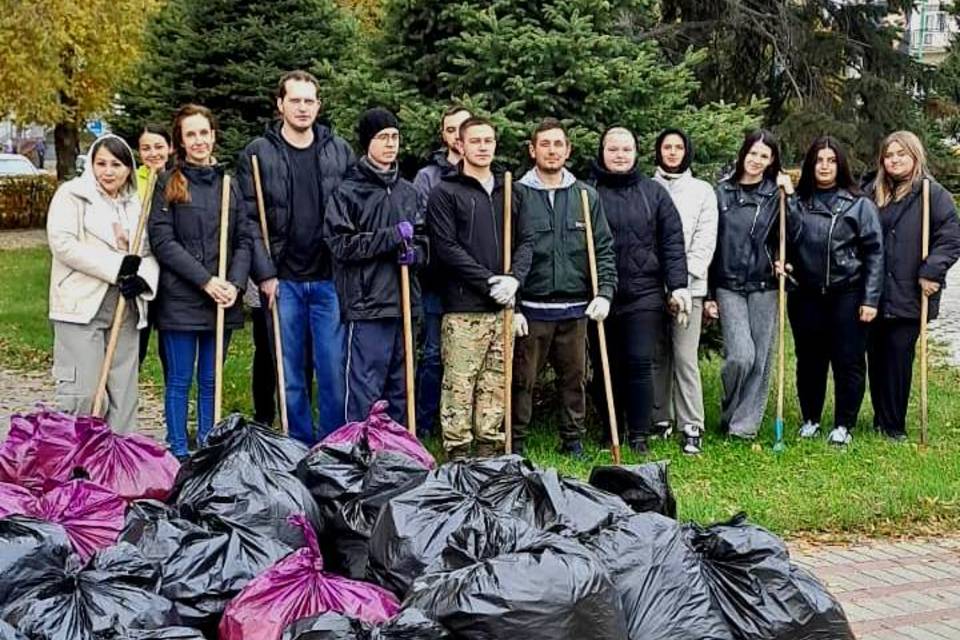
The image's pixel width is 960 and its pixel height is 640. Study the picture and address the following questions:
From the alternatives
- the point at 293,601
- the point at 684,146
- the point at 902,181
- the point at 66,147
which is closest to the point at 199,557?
the point at 293,601

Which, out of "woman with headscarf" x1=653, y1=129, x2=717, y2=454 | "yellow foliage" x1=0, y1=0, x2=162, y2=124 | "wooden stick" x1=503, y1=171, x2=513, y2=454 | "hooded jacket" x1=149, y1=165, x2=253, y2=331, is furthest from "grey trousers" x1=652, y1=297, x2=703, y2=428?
"yellow foliage" x1=0, y1=0, x2=162, y2=124

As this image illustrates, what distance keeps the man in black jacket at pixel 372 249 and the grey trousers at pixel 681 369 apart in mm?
1730

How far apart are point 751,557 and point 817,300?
13.4 ft

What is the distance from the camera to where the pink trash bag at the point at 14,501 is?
13.3 feet

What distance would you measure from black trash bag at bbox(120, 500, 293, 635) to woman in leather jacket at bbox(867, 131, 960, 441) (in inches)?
196

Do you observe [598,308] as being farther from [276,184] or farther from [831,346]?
[276,184]

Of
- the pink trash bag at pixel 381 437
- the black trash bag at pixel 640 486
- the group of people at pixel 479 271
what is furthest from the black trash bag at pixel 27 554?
the group of people at pixel 479 271

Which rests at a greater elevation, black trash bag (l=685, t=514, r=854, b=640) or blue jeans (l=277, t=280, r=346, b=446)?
blue jeans (l=277, t=280, r=346, b=446)

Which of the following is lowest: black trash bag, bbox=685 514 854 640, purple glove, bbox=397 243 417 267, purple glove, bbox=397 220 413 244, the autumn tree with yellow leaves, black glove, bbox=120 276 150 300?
black trash bag, bbox=685 514 854 640

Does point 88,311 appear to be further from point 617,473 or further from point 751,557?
point 751,557

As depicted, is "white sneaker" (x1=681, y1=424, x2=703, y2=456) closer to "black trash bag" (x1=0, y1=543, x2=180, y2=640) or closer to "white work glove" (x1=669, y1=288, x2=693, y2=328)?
"white work glove" (x1=669, y1=288, x2=693, y2=328)

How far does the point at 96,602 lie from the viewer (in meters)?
3.21

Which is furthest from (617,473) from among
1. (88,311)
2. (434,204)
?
(88,311)

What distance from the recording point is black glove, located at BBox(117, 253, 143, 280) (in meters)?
6.27
